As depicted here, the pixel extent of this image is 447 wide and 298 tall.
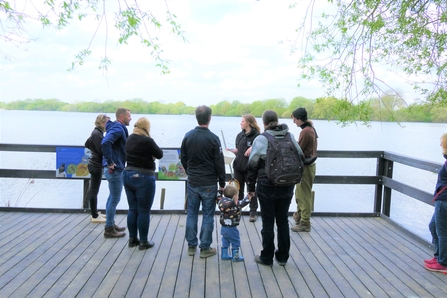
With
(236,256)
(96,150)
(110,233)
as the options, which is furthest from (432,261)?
(96,150)

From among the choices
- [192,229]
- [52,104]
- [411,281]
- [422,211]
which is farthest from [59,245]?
[422,211]

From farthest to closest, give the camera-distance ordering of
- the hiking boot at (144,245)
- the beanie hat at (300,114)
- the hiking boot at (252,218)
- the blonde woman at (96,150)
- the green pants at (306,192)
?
1. the hiking boot at (252,218)
2. the green pants at (306,192)
3. the beanie hat at (300,114)
4. the blonde woman at (96,150)
5. the hiking boot at (144,245)

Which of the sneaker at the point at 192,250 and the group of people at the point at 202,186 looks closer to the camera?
the group of people at the point at 202,186

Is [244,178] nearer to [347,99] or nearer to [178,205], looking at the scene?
[347,99]

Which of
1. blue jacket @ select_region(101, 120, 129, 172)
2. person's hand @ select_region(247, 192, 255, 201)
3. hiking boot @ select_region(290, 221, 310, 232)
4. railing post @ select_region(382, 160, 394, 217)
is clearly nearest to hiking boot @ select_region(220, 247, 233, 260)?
person's hand @ select_region(247, 192, 255, 201)

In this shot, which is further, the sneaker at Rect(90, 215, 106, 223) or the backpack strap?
the sneaker at Rect(90, 215, 106, 223)

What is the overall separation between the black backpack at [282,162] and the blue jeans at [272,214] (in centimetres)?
12

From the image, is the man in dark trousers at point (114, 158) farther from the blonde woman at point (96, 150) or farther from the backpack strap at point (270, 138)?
the backpack strap at point (270, 138)

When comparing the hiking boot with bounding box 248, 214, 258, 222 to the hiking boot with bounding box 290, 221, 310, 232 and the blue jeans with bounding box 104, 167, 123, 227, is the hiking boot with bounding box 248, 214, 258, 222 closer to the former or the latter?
the hiking boot with bounding box 290, 221, 310, 232

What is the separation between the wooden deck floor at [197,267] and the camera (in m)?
3.14

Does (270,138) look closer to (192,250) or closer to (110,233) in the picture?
(192,250)

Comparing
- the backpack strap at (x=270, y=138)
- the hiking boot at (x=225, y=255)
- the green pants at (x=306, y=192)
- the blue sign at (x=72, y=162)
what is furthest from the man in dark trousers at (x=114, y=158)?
the green pants at (x=306, y=192)

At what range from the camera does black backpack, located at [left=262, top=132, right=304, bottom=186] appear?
348cm

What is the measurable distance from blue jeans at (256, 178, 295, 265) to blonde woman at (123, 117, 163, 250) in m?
1.18
